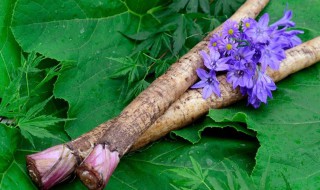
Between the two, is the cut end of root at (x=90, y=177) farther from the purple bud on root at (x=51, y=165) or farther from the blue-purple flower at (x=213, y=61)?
the blue-purple flower at (x=213, y=61)

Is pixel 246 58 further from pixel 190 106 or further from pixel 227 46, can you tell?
pixel 190 106

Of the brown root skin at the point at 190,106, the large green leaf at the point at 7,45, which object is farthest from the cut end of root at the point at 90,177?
the large green leaf at the point at 7,45

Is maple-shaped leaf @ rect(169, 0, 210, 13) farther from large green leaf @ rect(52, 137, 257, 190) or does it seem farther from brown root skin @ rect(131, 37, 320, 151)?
large green leaf @ rect(52, 137, 257, 190)

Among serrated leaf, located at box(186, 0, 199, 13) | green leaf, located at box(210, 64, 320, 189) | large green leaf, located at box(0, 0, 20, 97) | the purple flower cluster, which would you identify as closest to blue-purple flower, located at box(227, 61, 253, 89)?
the purple flower cluster

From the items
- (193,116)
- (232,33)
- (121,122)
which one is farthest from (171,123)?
(232,33)

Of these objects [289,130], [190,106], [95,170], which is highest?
[95,170]

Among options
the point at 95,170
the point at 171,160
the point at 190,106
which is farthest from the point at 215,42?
the point at 95,170
